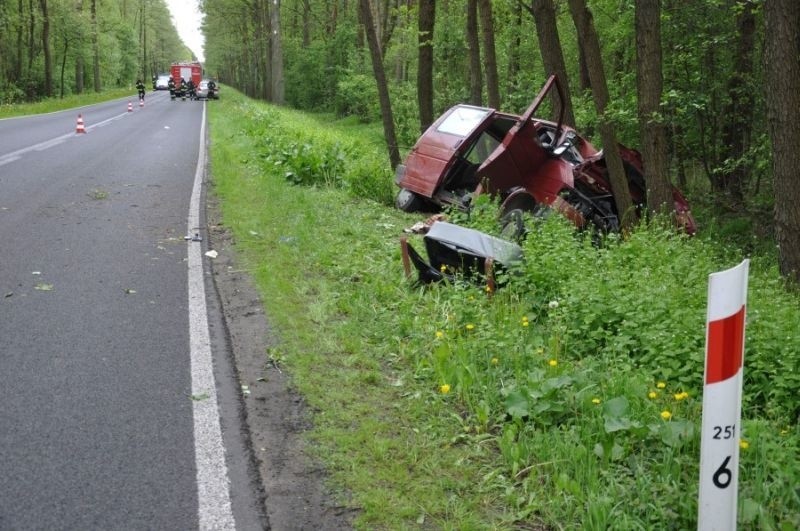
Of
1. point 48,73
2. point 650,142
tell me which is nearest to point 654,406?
point 650,142

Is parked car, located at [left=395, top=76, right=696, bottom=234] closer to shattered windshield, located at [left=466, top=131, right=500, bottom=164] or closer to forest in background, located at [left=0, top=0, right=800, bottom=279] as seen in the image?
shattered windshield, located at [left=466, top=131, right=500, bottom=164]

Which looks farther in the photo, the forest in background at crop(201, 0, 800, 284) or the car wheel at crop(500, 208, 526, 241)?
the car wheel at crop(500, 208, 526, 241)

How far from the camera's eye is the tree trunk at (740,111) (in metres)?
12.6

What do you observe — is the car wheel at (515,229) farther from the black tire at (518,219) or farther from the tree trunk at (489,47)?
the tree trunk at (489,47)

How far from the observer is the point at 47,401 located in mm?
4629

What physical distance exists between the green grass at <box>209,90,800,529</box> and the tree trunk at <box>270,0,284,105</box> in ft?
107

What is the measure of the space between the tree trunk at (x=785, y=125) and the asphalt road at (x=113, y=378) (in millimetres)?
5810

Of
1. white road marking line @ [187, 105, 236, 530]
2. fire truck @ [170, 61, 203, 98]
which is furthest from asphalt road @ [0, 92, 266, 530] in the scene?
fire truck @ [170, 61, 203, 98]

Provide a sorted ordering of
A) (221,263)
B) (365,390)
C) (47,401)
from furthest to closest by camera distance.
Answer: (221,263) < (365,390) < (47,401)

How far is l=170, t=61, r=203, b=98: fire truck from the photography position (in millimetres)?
58812

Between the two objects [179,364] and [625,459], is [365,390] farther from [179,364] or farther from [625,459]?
[625,459]

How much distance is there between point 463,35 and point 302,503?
75.6 ft

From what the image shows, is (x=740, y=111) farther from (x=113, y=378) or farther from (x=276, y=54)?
(x=276, y=54)

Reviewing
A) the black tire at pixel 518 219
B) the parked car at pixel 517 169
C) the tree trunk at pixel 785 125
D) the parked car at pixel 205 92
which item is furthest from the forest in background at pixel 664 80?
the parked car at pixel 205 92
